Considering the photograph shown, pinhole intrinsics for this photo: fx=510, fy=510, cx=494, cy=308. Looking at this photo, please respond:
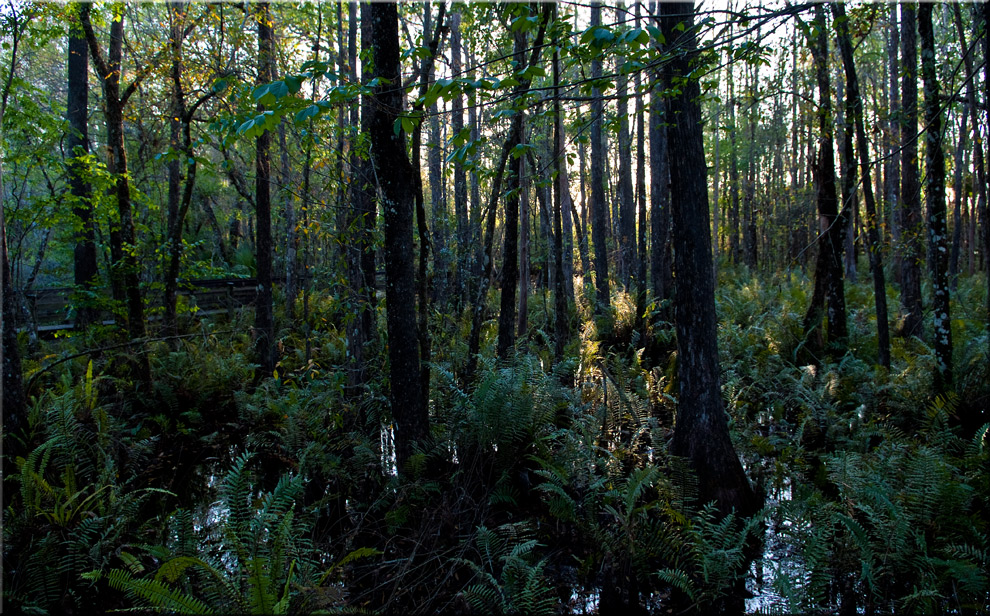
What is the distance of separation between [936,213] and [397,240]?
21.3 feet

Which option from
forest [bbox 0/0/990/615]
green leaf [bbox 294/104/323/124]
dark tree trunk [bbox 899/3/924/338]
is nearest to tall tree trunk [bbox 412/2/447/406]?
forest [bbox 0/0/990/615]

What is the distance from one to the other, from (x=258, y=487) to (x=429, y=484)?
2.28 m

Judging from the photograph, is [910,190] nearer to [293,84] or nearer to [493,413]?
[493,413]

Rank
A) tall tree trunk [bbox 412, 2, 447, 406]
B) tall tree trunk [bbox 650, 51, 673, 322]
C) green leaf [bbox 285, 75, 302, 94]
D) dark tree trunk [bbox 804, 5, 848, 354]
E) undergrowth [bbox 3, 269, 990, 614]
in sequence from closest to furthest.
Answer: green leaf [bbox 285, 75, 302, 94], undergrowth [bbox 3, 269, 990, 614], tall tree trunk [bbox 412, 2, 447, 406], dark tree trunk [bbox 804, 5, 848, 354], tall tree trunk [bbox 650, 51, 673, 322]

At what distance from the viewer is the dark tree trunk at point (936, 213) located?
584 cm

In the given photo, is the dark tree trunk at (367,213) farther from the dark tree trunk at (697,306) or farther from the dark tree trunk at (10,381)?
the dark tree trunk at (10,381)

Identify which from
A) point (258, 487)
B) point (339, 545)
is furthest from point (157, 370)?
point (339, 545)

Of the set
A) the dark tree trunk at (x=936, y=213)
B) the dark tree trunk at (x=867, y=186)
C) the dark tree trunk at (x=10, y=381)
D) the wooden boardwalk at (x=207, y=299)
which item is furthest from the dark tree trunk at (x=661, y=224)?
the wooden boardwalk at (x=207, y=299)

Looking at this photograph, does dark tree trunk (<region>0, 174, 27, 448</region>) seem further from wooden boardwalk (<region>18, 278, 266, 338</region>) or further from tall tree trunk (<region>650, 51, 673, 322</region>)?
tall tree trunk (<region>650, 51, 673, 322</region>)

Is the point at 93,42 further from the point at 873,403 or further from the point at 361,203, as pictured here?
the point at 873,403

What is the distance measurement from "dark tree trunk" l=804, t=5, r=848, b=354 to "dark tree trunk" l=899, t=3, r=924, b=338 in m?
0.88

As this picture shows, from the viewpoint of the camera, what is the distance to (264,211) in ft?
26.2

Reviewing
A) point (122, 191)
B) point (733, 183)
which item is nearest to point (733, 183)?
point (733, 183)

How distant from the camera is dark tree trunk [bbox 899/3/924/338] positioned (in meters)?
7.04
